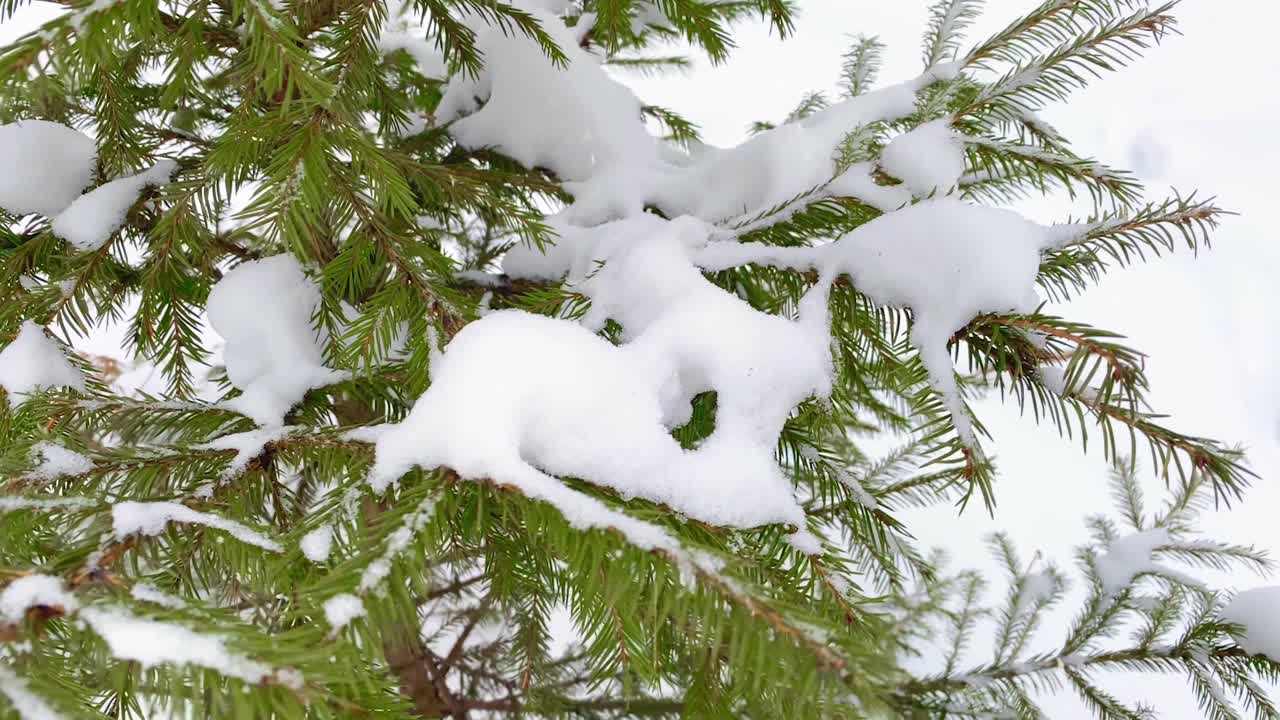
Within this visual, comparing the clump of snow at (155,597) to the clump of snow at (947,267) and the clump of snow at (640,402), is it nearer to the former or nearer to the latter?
the clump of snow at (640,402)

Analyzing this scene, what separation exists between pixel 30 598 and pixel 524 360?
273 millimetres

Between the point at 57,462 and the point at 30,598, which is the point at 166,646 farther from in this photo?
the point at 57,462

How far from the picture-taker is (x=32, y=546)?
54 centimetres

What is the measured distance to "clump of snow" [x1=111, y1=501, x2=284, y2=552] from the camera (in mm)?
399

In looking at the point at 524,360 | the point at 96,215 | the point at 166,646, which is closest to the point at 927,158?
the point at 524,360

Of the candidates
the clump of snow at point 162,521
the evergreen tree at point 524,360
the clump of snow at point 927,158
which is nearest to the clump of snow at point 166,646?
the evergreen tree at point 524,360

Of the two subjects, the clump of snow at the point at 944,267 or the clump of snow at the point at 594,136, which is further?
the clump of snow at the point at 594,136

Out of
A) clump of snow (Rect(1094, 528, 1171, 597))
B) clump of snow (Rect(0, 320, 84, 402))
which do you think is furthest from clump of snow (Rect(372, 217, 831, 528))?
clump of snow (Rect(1094, 528, 1171, 597))

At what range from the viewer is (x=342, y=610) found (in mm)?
327

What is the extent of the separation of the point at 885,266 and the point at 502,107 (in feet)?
2.23

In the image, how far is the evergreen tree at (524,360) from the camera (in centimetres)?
36

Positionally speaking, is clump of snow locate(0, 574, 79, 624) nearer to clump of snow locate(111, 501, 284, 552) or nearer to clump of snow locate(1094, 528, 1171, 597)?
clump of snow locate(111, 501, 284, 552)

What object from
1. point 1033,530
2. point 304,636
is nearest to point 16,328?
point 304,636

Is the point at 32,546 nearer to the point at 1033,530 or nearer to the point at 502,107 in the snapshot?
the point at 502,107
